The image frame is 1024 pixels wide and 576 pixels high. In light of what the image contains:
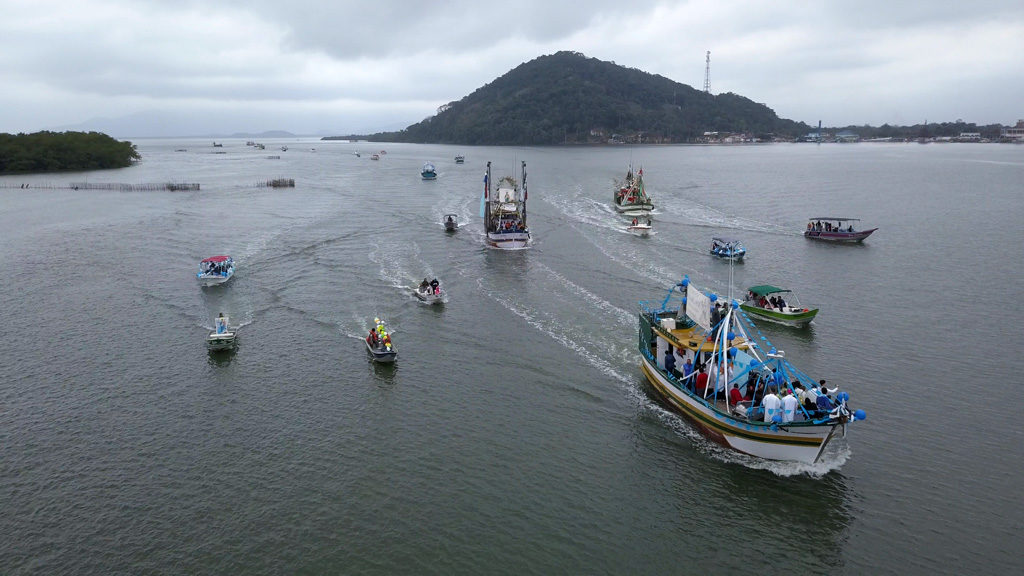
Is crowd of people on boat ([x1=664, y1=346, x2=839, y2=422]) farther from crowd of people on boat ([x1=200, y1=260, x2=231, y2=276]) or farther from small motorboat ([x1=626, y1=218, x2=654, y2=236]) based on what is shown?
small motorboat ([x1=626, y1=218, x2=654, y2=236])

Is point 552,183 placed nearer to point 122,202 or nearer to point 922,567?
point 122,202

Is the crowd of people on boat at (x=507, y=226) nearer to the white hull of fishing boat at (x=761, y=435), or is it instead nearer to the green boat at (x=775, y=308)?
the green boat at (x=775, y=308)

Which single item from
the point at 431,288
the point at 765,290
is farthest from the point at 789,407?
the point at 431,288

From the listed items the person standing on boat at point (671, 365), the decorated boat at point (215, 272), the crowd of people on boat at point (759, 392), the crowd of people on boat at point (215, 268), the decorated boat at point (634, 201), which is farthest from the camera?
the decorated boat at point (634, 201)

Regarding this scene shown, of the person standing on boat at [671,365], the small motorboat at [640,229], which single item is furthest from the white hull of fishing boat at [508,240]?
the person standing on boat at [671,365]

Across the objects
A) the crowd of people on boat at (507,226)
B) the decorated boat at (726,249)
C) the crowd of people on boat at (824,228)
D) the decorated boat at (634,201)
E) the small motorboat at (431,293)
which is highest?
the decorated boat at (634,201)

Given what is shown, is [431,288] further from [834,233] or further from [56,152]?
[56,152]

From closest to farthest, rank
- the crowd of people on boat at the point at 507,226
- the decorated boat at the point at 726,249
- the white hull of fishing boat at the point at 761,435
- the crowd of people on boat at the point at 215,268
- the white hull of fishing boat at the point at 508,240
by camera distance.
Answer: the white hull of fishing boat at the point at 761,435 → the crowd of people on boat at the point at 215,268 → the decorated boat at the point at 726,249 → the white hull of fishing boat at the point at 508,240 → the crowd of people on boat at the point at 507,226
